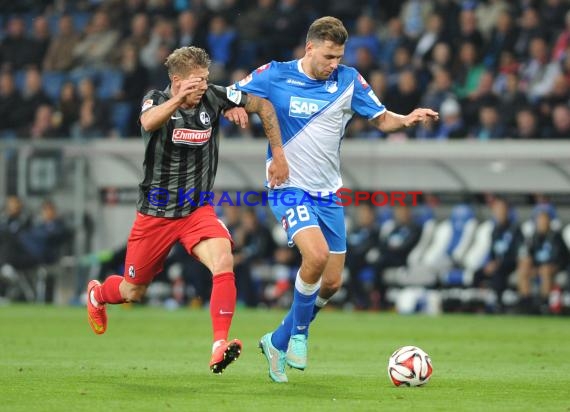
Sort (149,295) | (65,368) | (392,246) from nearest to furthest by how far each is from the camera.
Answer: (65,368) → (392,246) → (149,295)

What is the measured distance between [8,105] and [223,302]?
16.8m

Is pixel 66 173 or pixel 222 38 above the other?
pixel 222 38

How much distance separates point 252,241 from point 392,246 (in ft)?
8.35

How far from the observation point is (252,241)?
20797 millimetres

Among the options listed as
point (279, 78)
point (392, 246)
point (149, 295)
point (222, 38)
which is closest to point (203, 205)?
point (279, 78)

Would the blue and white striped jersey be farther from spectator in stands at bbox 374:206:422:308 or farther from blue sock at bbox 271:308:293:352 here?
spectator in stands at bbox 374:206:422:308

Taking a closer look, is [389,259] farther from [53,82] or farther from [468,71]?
[53,82]

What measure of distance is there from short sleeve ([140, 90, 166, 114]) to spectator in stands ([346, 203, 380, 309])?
11044mm

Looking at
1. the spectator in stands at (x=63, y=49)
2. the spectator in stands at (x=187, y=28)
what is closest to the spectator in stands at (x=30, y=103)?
the spectator in stands at (x=63, y=49)

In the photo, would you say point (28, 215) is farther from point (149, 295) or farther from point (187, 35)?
point (187, 35)

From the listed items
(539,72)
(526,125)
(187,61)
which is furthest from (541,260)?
(187,61)

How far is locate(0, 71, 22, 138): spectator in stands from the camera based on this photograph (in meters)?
24.4

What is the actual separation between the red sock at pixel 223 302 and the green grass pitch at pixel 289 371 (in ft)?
1.57

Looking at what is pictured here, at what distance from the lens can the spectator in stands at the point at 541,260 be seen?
1870 centimetres
